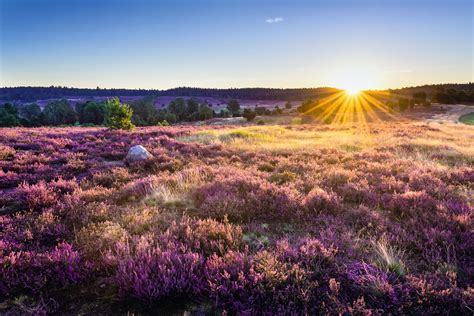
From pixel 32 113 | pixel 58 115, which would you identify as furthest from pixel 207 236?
pixel 32 113

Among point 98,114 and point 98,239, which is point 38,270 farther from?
point 98,114

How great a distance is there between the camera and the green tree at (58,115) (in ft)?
254

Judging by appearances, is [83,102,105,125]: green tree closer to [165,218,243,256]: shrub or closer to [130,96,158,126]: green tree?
[130,96,158,126]: green tree

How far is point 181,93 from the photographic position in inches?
7165

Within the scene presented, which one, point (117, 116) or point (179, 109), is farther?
point (179, 109)

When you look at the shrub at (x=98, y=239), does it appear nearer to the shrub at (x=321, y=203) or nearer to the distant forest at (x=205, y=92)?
the shrub at (x=321, y=203)

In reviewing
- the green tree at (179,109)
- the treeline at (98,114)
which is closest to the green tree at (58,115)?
the treeline at (98,114)

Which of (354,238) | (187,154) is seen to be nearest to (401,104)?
(187,154)

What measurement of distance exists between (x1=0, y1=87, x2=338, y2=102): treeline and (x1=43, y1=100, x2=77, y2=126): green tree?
297 ft

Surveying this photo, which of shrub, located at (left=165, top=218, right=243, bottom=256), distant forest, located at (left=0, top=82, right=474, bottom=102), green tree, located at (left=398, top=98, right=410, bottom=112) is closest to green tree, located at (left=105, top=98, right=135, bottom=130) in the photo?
shrub, located at (left=165, top=218, right=243, bottom=256)

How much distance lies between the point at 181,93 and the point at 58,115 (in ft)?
351

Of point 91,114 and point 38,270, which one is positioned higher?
point 91,114

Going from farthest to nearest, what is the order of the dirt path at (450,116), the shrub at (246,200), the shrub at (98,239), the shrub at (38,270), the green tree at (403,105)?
the green tree at (403,105) → the dirt path at (450,116) → the shrub at (246,200) → the shrub at (98,239) → the shrub at (38,270)

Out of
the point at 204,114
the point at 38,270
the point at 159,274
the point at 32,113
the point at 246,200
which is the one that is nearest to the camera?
the point at 159,274
